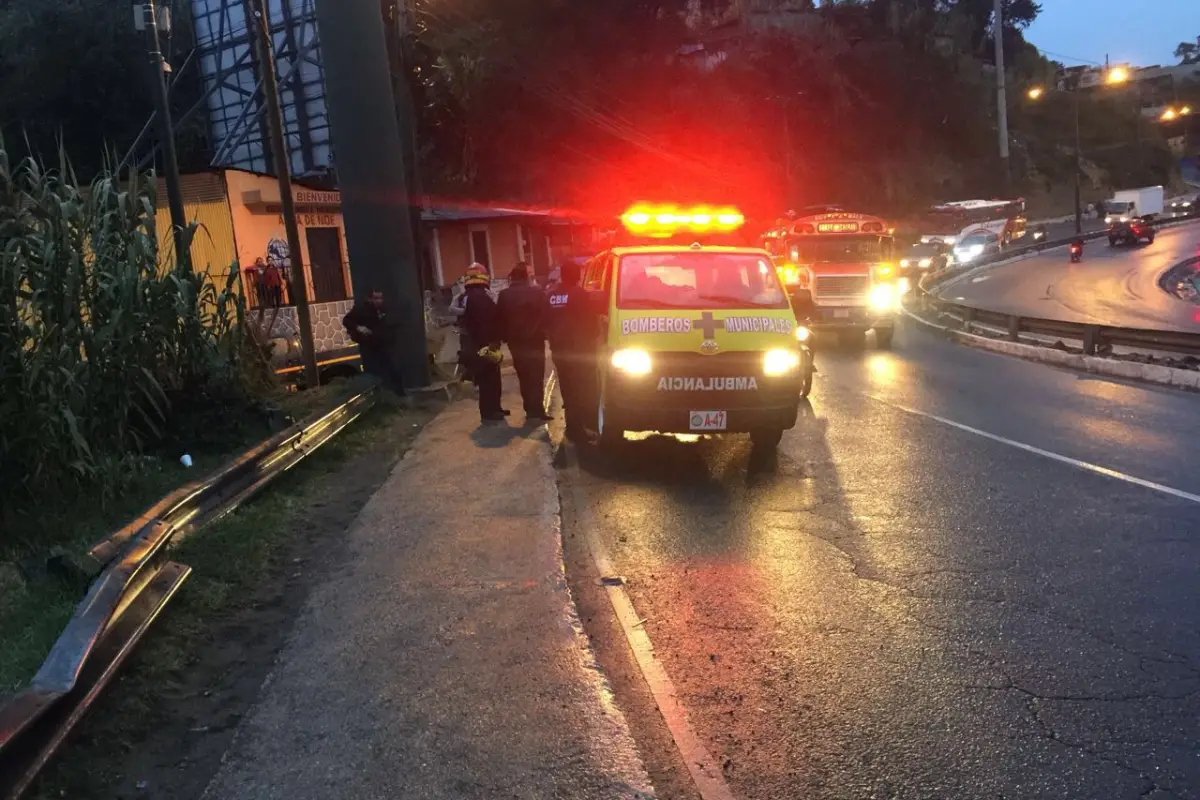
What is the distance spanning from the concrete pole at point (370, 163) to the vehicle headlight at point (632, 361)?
489 cm

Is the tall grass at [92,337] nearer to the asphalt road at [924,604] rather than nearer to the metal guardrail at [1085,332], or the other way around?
the asphalt road at [924,604]

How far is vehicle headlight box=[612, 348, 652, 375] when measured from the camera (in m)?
8.81

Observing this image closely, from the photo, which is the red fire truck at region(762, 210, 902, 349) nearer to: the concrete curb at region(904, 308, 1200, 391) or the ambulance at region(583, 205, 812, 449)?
the concrete curb at region(904, 308, 1200, 391)

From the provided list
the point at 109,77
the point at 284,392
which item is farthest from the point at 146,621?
the point at 109,77

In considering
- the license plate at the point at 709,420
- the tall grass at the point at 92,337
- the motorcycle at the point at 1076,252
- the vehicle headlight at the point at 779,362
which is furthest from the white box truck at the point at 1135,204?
the tall grass at the point at 92,337

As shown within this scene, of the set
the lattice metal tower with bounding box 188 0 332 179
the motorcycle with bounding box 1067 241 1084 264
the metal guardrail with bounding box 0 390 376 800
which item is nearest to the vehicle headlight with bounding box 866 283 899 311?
the metal guardrail with bounding box 0 390 376 800

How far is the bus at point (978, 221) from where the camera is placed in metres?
49.0

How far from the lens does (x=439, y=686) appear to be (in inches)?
178

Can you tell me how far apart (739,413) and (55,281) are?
534cm

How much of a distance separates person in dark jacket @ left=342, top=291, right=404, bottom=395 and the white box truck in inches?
2120

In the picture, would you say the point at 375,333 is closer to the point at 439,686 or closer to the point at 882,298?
Result: the point at 439,686

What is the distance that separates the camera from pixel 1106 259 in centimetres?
4547

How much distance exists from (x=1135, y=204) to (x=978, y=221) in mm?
16609

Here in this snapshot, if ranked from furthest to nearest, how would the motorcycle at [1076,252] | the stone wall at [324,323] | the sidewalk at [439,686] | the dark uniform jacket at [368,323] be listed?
the motorcycle at [1076,252] → the stone wall at [324,323] → the dark uniform jacket at [368,323] → the sidewalk at [439,686]
